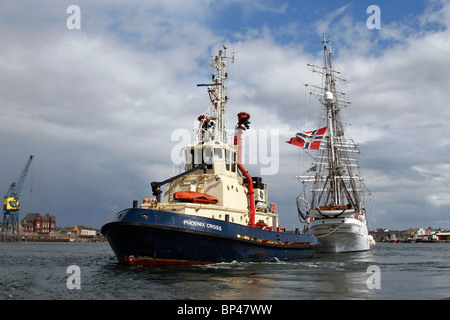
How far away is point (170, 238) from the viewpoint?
19703mm

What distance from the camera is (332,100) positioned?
58.2 m

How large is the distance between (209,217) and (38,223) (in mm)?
167642

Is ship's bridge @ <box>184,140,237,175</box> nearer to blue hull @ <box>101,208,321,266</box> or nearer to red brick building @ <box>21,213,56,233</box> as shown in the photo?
blue hull @ <box>101,208,321,266</box>

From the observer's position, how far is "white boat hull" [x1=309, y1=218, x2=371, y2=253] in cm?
4328

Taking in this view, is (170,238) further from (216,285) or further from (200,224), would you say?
(216,285)

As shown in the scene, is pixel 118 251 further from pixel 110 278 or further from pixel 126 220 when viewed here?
pixel 110 278

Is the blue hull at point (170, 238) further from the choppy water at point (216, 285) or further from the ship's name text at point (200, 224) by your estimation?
the choppy water at point (216, 285)

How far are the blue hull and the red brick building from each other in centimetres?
16586

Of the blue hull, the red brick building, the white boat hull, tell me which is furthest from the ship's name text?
the red brick building

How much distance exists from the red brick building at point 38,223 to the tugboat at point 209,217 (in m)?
161

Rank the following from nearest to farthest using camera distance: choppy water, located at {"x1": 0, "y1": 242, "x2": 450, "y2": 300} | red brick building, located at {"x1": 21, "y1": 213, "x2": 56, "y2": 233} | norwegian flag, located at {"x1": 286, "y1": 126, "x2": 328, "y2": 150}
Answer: choppy water, located at {"x1": 0, "y1": 242, "x2": 450, "y2": 300}, norwegian flag, located at {"x1": 286, "y1": 126, "x2": 328, "y2": 150}, red brick building, located at {"x1": 21, "y1": 213, "x2": 56, "y2": 233}

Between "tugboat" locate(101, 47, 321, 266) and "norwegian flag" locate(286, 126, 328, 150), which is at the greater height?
"norwegian flag" locate(286, 126, 328, 150)

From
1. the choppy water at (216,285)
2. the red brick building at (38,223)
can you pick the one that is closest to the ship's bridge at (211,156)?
the choppy water at (216,285)
